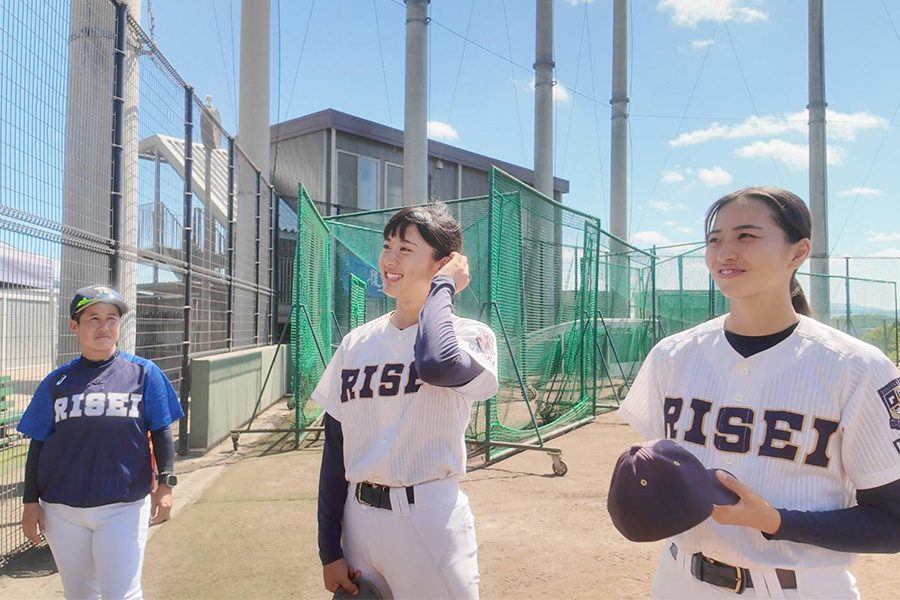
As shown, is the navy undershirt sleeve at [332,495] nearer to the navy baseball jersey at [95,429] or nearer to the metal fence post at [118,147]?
the navy baseball jersey at [95,429]

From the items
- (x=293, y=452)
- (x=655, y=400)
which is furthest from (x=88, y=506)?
Result: (x=293, y=452)

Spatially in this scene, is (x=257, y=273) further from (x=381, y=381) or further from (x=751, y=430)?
(x=751, y=430)

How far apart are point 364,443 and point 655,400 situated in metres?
0.90

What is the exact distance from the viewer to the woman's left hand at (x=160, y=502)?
2868 millimetres

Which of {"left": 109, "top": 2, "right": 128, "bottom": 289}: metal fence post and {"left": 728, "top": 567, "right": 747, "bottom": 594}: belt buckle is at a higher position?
{"left": 109, "top": 2, "right": 128, "bottom": 289}: metal fence post

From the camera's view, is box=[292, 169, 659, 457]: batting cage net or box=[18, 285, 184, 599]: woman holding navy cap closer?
box=[18, 285, 184, 599]: woman holding navy cap

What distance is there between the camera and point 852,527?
1.40m

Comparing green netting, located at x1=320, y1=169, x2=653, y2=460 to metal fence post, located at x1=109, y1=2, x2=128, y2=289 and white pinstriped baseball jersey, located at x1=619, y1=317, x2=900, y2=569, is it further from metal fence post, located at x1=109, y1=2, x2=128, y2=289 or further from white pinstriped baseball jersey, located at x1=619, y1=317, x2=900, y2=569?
white pinstriped baseball jersey, located at x1=619, y1=317, x2=900, y2=569

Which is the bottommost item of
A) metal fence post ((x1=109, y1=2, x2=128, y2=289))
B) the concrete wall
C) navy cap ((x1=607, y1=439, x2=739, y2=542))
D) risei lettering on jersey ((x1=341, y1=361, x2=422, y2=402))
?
the concrete wall

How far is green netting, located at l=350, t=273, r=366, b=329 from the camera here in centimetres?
968

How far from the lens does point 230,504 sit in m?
5.15

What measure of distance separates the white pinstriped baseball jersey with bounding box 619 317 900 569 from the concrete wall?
20.7 ft

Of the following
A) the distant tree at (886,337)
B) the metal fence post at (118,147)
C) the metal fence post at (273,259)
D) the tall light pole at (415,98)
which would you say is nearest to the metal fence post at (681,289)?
the tall light pole at (415,98)

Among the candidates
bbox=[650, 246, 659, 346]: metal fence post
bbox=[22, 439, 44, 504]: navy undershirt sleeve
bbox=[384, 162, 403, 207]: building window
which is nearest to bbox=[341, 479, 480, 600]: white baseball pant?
bbox=[22, 439, 44, 504]: navy undershirt sleeve
